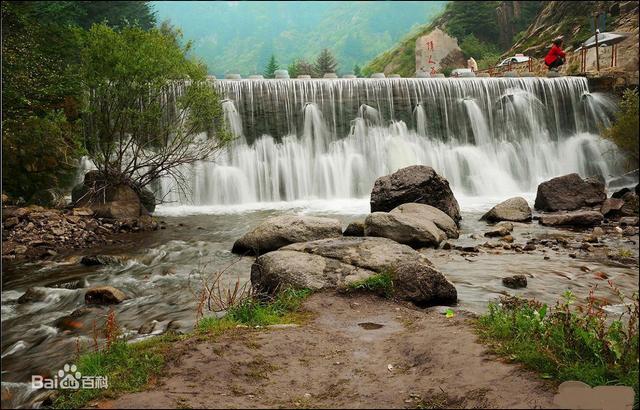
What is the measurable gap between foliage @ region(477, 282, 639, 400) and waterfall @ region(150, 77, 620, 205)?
58.7 feet

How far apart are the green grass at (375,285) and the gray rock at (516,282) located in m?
2.81

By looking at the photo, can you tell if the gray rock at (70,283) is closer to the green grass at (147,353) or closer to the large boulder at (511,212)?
the green grass at (147,353)

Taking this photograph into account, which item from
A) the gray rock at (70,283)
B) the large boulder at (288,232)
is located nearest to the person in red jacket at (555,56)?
the large boulder at (288,232)

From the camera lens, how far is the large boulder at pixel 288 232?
11523 millimetres

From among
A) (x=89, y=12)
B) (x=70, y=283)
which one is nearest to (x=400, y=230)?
(x=70, y=283)

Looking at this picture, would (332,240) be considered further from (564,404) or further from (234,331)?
(564,404)

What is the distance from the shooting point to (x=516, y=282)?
9.23m

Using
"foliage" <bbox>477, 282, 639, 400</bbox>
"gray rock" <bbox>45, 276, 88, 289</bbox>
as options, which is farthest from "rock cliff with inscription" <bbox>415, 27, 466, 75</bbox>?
"foliage" <bbox>477, 282, 639, 400</bbox>

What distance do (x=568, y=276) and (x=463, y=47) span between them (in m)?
49.8

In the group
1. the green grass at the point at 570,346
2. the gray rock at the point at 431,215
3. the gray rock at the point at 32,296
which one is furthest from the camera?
the gray rock at the point at 431,215

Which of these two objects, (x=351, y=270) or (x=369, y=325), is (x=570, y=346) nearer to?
(x=369, y=325)

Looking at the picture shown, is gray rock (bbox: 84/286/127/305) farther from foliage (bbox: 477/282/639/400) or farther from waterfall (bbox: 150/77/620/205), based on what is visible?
waterfall (bbox: 150/77/620/205)

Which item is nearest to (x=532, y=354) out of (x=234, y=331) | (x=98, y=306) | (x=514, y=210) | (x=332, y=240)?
(x=234, y=331)

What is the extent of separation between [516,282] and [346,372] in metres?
5.38
